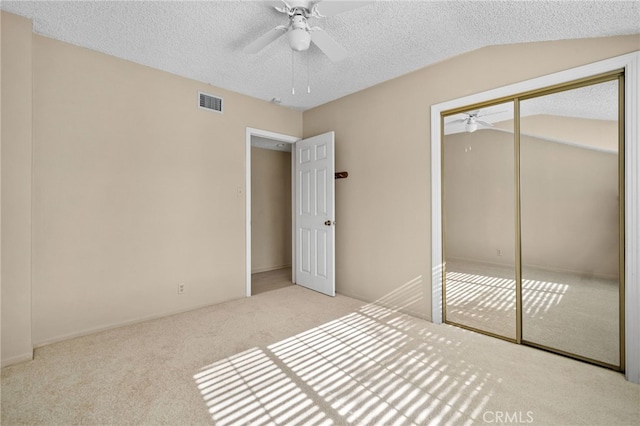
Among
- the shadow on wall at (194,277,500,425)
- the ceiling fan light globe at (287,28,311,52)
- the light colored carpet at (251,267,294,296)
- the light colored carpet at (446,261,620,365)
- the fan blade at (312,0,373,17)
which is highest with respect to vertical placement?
the fan blade at (312,0,373,17)

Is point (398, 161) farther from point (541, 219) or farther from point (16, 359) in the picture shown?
point (16, 359)

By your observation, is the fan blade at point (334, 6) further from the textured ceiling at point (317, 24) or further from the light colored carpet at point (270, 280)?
the light colored carpet at point (270, 280)

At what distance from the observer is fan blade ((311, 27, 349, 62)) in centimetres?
211

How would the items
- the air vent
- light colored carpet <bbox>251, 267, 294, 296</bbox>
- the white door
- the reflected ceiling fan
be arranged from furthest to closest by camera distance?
light colored carpet <bbox>251, 267, 294, 296</bbox> < the white door < the air vent < the reflected ceiling fan

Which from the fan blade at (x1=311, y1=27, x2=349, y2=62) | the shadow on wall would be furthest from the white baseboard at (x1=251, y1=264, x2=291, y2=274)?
the fan blade at (x1=311, y1=27, x2=349, y2=62)

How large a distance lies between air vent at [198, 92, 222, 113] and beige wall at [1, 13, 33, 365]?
1.48 meters

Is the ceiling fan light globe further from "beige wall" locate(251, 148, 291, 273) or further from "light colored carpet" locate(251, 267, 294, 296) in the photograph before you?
"beige wall" locate(251, 148, 291, 273)

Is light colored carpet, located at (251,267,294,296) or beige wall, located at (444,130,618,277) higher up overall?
beige wall, located at (444,130,618,277)

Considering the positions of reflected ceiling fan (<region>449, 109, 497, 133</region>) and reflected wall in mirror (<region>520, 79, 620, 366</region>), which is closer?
reflected wall in mirror (<region>520, 79, 620, 366</region>)

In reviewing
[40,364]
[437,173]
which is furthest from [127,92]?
[437,173]

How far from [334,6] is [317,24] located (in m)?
0.51

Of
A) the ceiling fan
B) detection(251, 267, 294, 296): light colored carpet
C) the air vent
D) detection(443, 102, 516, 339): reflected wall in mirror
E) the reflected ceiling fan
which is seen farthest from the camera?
detection(251, 267, 294, 296): light colored carpet

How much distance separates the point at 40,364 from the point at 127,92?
8.27ft

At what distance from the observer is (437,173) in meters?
3.01
